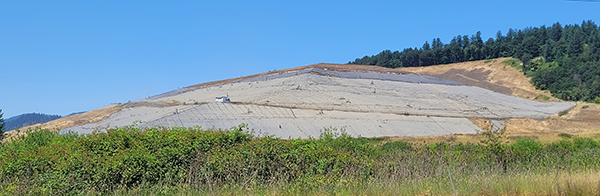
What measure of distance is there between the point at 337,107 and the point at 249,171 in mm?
38242

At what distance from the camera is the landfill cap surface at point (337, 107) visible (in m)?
40.5

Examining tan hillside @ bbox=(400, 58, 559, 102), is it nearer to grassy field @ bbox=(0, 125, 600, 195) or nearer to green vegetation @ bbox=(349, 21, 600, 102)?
green vegetation @ bbox=(349, 21, 600, 102)

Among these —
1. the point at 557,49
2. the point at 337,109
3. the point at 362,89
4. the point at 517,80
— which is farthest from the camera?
the point at 557,49

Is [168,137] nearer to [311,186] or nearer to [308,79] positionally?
[311,186]

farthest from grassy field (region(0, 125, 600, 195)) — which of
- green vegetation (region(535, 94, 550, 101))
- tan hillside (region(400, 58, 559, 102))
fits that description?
tan hillside (region(400, 58, 559, 102))

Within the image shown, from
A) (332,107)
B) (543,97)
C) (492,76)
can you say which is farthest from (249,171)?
(492,76)

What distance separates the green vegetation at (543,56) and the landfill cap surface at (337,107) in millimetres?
22635

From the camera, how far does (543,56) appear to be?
116625mm

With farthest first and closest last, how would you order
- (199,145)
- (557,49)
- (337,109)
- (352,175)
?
1. (557,49)
2. (337,109)
3. (199,145)
4. (352,175)

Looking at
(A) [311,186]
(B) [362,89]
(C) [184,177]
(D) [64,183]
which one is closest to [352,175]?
(A) [311,186]

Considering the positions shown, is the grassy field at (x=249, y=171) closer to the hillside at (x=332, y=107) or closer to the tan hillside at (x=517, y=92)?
the hillside at (x=332, y=107)

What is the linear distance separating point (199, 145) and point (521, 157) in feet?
25.3

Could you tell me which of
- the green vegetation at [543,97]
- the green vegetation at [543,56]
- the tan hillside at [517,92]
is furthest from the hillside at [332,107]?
the green vegetation at [543,56]

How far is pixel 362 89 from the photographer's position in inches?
2339
